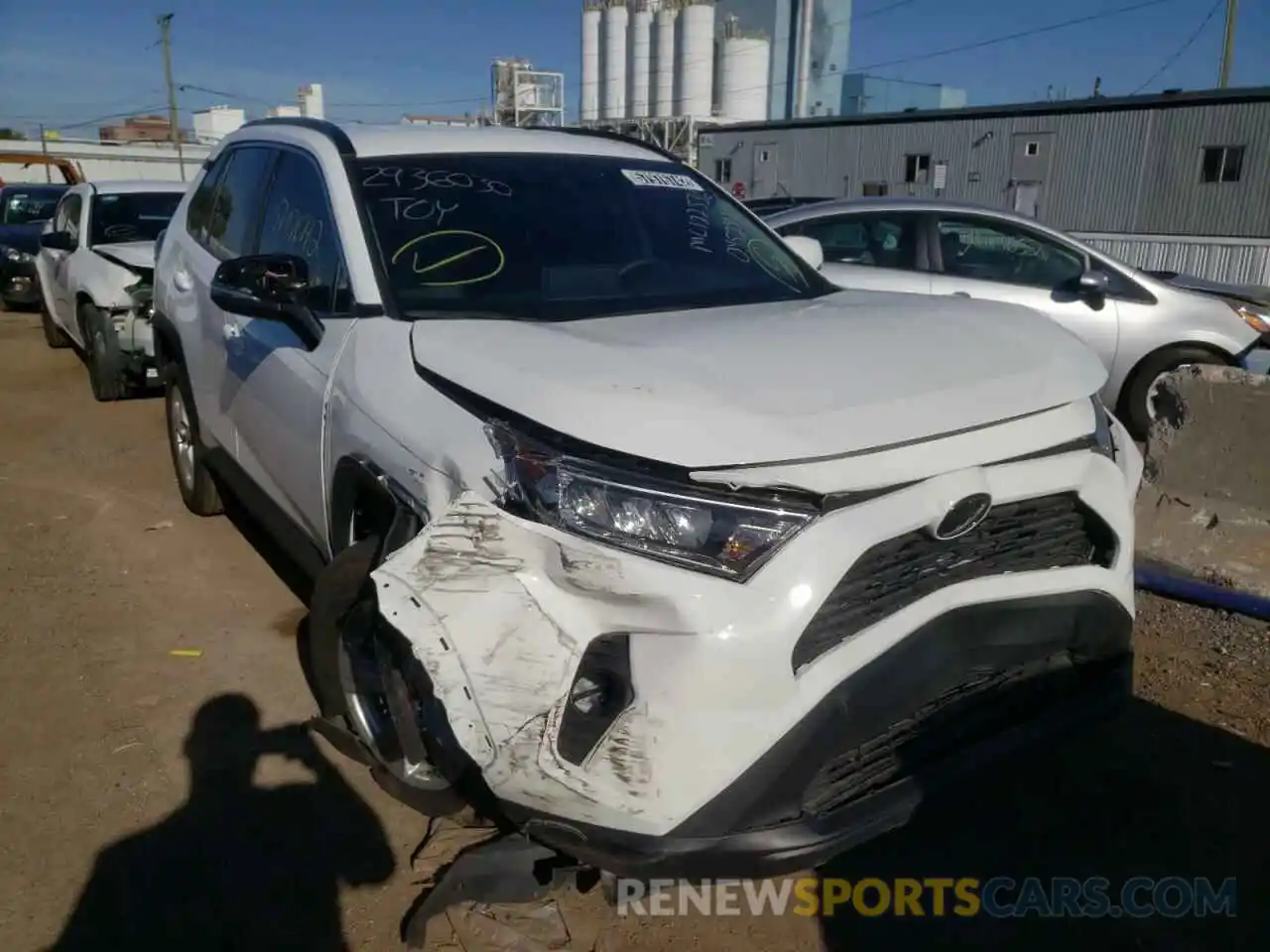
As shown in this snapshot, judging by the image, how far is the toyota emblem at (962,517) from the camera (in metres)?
2.13

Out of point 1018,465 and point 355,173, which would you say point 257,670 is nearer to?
point 355,173

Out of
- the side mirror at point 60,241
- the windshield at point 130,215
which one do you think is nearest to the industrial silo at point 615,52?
the windshield at point 130,215

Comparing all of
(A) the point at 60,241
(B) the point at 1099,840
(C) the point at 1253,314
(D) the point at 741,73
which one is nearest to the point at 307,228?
(B) the point at 1099,840

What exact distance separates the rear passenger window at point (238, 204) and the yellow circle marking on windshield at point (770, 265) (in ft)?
6.33

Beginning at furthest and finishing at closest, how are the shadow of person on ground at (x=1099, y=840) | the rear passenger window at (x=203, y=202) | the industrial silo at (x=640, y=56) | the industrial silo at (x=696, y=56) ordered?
the industrial silo at (x=640, y=56) → the industrial silo at (x=696, y=56) → the rear passenger window at (x=203, y=202) → the shadow of person on ground at (x=1099, y=840)

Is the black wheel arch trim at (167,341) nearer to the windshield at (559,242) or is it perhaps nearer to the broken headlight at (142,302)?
the windshield at (559,242)

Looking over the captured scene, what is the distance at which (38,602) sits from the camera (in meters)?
4.42

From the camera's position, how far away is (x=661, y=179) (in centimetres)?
383

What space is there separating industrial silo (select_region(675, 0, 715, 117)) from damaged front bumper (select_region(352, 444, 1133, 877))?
53328 millimetres

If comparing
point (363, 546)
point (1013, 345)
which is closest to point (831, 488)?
point (1013, 345)

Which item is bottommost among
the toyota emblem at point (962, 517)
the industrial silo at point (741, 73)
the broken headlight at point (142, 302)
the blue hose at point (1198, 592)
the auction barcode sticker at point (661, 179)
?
the blue hose at point (1198, 592)

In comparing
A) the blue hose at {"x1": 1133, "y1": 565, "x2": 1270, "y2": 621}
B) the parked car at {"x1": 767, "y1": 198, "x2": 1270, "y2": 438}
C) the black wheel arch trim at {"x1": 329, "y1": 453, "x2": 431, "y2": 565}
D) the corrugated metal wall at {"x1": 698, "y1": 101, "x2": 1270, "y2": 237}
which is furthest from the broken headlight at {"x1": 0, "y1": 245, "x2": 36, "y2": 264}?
the corrugated metal wall at {"x1": 698, "y1": 101, "x2": 1270, "y2": 237}

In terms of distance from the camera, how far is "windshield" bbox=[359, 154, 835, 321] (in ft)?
9.96

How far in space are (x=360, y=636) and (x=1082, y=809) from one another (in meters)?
2.14
